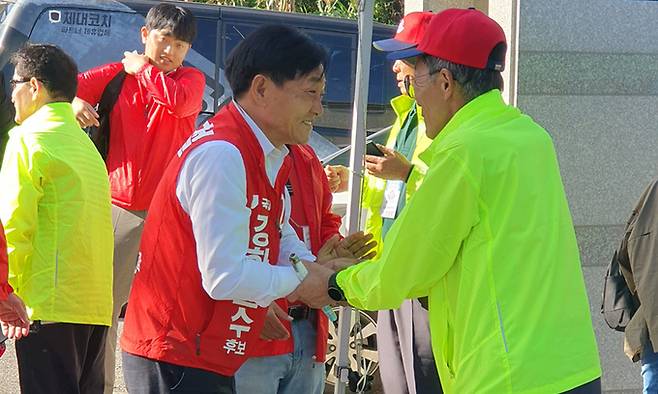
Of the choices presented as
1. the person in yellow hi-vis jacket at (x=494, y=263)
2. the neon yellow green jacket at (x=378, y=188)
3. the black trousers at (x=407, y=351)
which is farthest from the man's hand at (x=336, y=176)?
the person in yellow hi-vis jacket at (x=494, y=263)

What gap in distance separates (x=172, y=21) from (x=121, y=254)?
49.6 inches

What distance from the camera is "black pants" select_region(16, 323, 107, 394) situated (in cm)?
469

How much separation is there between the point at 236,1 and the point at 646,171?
38.1 ft

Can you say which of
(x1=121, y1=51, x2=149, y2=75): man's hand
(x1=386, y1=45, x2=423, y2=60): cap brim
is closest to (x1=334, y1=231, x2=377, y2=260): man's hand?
(x1=386, y1=45, x2=423, y2=60): cap brim

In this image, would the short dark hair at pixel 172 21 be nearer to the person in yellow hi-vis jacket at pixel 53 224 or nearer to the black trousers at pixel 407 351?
the person in yellow hi-vis jacket at pixel 53 224

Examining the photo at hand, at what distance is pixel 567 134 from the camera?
5.89 m

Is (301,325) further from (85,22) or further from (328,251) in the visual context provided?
(85,22)

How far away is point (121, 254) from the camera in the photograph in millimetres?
5969

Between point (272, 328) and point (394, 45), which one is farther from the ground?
point (394, 45)

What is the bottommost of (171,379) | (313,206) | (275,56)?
(171,379)

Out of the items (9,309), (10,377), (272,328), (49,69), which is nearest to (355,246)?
(272,328)

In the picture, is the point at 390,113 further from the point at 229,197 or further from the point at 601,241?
the point at 229,197

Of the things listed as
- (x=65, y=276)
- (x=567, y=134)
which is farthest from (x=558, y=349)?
(x=567, y=134)

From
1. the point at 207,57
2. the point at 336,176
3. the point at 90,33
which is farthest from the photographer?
the point at 207,57
